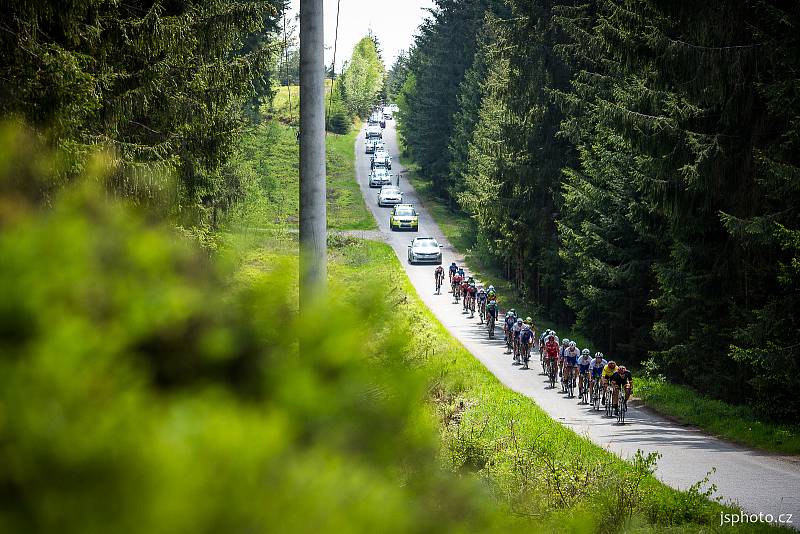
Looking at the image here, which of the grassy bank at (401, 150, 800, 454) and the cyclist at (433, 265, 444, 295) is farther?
the cyclist at (433, 265, 444, 295)

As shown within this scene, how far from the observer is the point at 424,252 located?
48406mm

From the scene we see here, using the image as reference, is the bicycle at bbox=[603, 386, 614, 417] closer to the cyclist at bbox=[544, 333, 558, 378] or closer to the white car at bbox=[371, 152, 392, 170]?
the cyclist at bbox=[544, 333, 558, 378]

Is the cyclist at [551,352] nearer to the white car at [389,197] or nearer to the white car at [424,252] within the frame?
the white car at [424,252]

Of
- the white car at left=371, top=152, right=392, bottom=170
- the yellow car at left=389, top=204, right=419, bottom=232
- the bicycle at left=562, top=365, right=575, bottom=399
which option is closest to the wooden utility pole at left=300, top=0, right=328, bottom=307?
the bicycle at left=562, top=365, right=575, bottom=399

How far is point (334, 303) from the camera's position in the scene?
204cm

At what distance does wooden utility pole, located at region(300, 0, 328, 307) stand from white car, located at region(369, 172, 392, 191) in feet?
253

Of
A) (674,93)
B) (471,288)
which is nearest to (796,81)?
(674,93)

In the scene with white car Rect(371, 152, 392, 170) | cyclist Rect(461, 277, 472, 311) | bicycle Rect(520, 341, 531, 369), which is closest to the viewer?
bicycle Rect(520, 341, 531, 369)

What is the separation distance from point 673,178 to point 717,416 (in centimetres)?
526

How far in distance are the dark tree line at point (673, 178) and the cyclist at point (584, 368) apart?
1.89 meters

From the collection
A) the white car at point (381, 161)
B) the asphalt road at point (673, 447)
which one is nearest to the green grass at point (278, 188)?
the white car at point (381, 161)

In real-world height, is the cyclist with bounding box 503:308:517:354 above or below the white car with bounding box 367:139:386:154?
below

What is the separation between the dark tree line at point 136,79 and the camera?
33.8 ft

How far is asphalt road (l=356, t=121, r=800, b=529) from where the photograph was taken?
1308 cm
